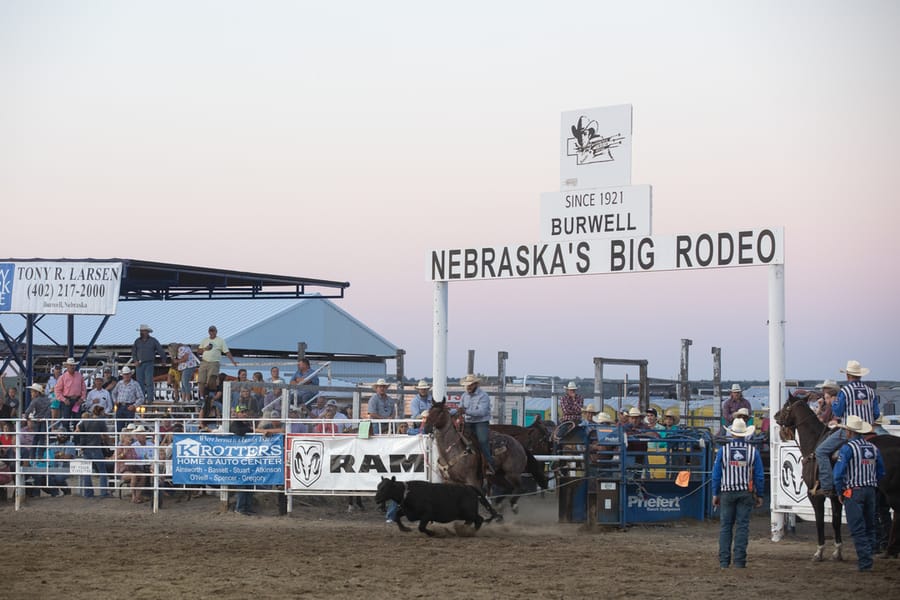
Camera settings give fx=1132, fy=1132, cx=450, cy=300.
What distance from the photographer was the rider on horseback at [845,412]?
36.4 ft

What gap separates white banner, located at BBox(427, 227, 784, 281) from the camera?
1345 centimetres

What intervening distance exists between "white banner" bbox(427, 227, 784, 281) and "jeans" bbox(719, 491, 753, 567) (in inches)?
149

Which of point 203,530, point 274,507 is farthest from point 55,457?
point 203,530

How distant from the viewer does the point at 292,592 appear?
30.9 feet

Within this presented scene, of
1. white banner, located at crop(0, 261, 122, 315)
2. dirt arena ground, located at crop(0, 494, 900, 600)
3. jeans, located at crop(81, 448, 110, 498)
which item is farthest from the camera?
white banner, located at crop(0, 261, 122, 315)

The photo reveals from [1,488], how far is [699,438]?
1144 centimetres

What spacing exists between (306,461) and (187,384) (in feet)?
22.7

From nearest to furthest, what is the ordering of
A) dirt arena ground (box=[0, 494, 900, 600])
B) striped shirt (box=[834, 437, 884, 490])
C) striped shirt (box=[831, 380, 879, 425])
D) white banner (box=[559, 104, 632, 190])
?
dirt arena ground (box=[0, 494, 900, 600]) < striped shirt (box=[834, 437, 884, 490]) < striped shirt (box=[831, 380, 879, 425]) < white banner (box=[559, 104, 632, 190])

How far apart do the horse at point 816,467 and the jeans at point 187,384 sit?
1270 centimetres

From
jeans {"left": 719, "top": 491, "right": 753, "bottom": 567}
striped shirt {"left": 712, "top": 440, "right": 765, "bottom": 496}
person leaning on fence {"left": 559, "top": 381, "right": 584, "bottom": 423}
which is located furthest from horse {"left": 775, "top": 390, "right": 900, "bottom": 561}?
person leaning on fence {"left": 559, "top": 381, "right": 584, "bottom": 423}

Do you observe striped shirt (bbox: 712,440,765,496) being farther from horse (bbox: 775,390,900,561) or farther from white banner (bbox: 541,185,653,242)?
white banner (bbox: 541,185,653,242)

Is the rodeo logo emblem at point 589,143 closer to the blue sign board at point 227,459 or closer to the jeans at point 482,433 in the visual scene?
the jeans at point 482,433

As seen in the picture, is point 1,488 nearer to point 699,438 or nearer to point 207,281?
point 207,281

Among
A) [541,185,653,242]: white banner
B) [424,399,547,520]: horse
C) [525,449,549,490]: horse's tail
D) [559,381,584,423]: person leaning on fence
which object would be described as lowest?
[525,449,549,490]: horse's tail
